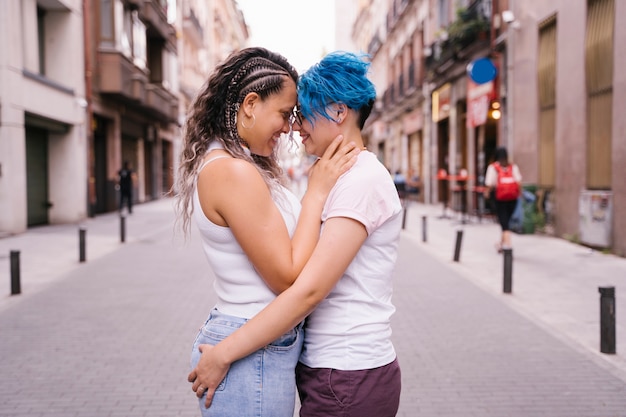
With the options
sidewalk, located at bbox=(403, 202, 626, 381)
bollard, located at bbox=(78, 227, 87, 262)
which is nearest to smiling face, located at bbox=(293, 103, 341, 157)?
sidewalk, located at bbox=(403, 202, 626, 381)

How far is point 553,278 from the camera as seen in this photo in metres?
8.98

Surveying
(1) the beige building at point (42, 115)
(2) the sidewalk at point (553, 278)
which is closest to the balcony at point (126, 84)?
(1) the beige building at point (42, 115)

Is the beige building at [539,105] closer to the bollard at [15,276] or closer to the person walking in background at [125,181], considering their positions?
the bollard at [15,276]

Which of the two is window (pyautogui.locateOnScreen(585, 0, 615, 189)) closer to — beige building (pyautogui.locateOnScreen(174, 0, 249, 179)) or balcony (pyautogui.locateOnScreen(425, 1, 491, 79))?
balcony (pyautogui.locateOnScreen(425, 1, 491, 79))

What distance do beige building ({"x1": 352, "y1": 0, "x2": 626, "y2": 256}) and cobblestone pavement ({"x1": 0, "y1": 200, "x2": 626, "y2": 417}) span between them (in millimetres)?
1862

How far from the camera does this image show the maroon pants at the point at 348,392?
5.99 ft

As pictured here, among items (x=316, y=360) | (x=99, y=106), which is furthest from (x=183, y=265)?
(x=99, y=106)

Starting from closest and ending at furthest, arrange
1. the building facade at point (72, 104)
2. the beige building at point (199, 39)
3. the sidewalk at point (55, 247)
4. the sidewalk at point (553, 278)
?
the sidewalk at point (553, 278) < the sidewalk at point (55, 247) < the building facade at point (72, 104) < the beige building at point (199, 39)

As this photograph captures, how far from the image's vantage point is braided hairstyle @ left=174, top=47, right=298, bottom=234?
1903 mm

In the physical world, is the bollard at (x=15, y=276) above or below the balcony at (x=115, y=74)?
below

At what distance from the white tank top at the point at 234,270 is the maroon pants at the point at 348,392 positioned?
26 cm

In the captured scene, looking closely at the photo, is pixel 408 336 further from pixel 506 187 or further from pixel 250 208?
pixel 506 187

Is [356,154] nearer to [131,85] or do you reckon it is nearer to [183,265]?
[183,265]

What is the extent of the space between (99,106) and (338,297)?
21.6 meters
